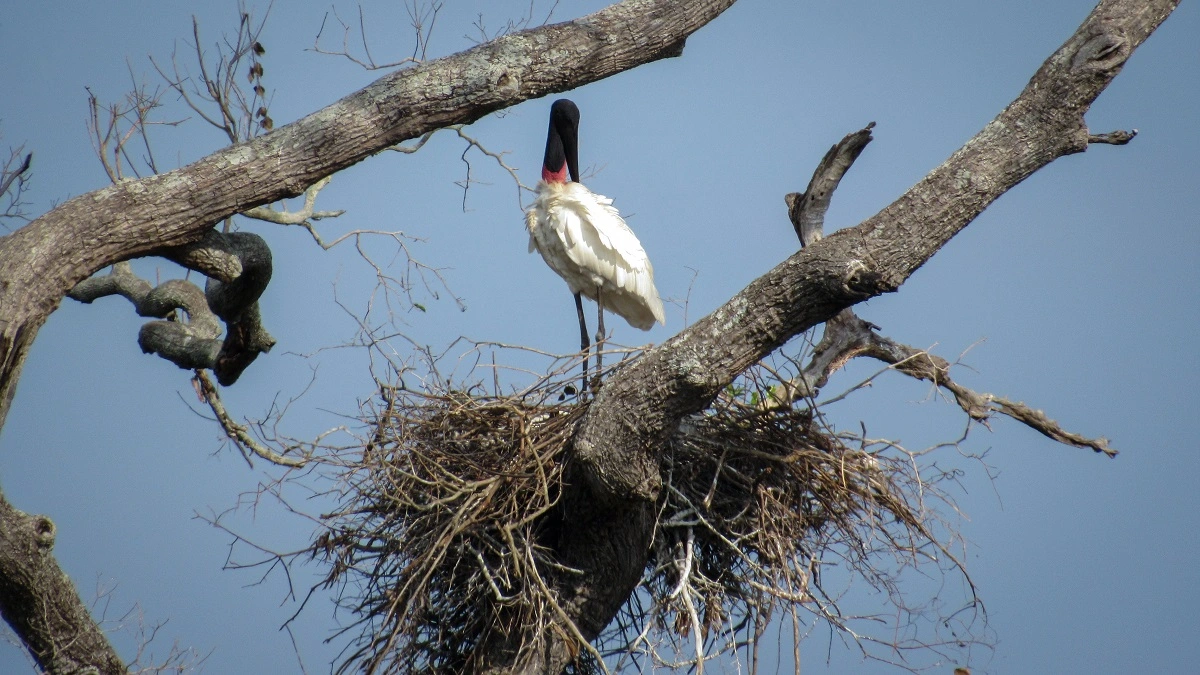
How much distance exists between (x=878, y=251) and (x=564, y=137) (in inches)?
150

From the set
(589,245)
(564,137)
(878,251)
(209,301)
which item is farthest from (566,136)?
(878,251)

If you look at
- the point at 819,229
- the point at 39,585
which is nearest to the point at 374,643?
the point at 39,585

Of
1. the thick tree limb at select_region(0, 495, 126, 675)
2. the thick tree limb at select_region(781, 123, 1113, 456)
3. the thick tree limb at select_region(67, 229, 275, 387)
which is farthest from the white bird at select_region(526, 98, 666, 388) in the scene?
the thick tree limb at select_region(0, 495, 126, 675)

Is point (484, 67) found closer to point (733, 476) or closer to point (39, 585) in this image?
point (733, 476)

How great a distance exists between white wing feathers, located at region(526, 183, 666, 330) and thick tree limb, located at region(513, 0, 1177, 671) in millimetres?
2303

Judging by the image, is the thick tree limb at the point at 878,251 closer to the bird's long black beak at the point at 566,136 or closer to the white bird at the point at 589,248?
the white bird at the point at 589,248

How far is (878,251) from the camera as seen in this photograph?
340 cm

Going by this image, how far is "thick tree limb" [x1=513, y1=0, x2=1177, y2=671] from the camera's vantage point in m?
3.42

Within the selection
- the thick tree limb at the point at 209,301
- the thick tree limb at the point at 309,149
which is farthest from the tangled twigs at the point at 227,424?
the thick tree limb at the point at 309,149

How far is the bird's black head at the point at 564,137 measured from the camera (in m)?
6.85

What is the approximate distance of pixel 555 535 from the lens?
477 centimetres

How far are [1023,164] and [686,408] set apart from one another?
1331 millimetres

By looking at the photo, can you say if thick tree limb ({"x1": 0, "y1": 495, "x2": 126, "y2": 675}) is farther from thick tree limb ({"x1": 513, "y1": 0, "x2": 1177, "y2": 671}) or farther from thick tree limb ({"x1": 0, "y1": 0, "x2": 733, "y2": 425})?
thick tree limb ({"x1": 513, "y1": 0, "x2": 1177, "y2": 671})

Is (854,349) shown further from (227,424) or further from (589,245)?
(227,424)
